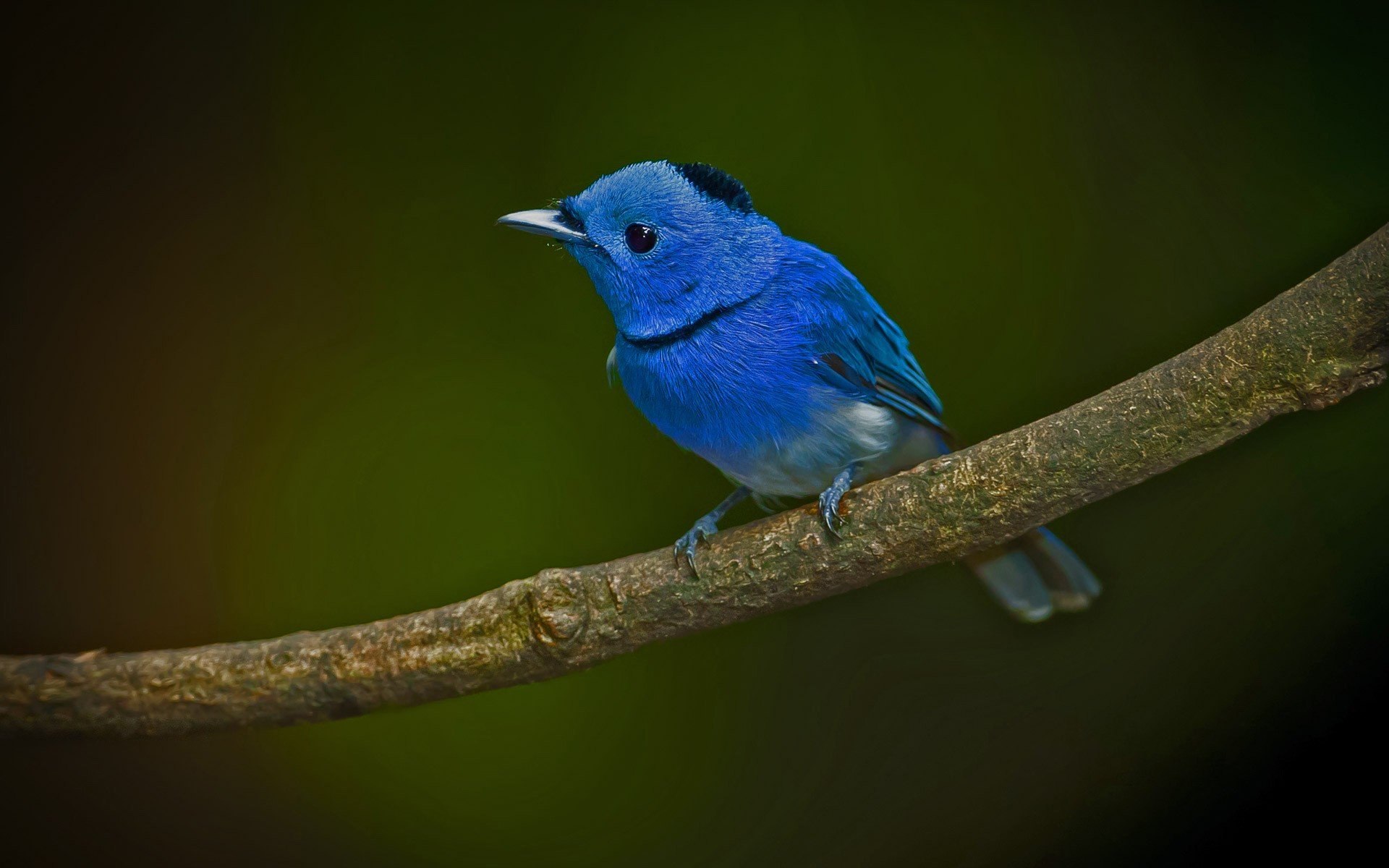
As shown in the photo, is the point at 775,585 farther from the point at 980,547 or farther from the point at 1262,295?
the point at 1262,295

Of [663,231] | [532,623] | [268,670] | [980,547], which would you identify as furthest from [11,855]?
[980,547]

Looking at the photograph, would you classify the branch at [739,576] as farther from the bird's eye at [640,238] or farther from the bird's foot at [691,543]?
the bird's eye at [640,238]

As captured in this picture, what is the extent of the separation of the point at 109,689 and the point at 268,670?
223 millimetres

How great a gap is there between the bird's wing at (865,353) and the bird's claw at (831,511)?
0.69 ft

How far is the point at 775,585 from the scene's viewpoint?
1.34 meters

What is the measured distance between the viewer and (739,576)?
1345 mm

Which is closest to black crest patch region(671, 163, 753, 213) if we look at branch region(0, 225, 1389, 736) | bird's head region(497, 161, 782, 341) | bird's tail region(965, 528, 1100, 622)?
bird's head region(497, 161, 782, 341)

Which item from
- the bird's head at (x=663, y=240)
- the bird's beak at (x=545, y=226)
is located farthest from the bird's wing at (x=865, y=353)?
the bird's beak at (x=545, y=226)

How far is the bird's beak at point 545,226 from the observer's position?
Answer: 139 centimetres

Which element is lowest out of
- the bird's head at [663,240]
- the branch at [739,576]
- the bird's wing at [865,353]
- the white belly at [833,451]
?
the branch at [739,576]

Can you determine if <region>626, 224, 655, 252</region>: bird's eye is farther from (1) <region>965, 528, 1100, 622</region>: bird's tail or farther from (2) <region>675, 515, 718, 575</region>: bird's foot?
(1) <region>965, 528, 1100, 622</region>: bird's tail

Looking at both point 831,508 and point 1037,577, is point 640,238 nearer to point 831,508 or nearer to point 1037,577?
point 831,508

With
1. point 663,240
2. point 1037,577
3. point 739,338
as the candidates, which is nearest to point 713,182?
point 663,240

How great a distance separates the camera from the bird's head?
1.40 metres
